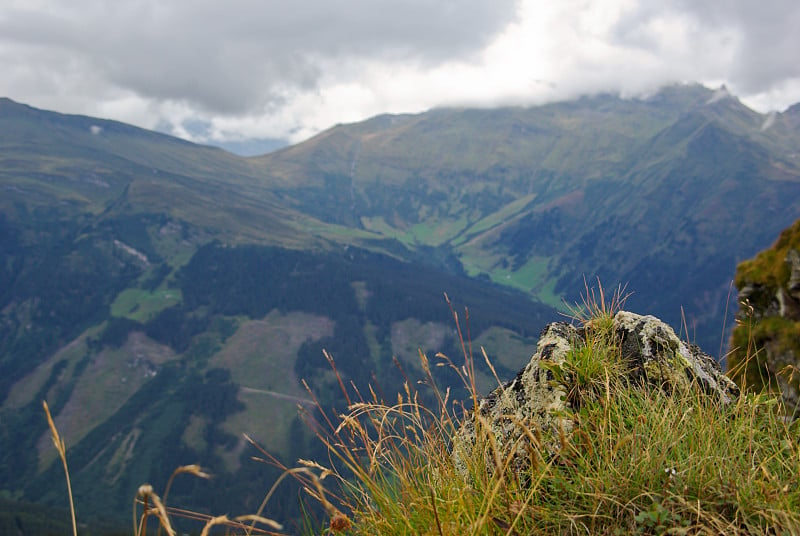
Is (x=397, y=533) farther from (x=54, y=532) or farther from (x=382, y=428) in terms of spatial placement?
(x=54, y=532)

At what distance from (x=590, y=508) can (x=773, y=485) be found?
4.21ft

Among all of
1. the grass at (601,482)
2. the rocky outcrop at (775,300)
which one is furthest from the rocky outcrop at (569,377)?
the rocky outcrop at (775,300)

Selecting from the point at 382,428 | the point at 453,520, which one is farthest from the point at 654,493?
the point at 382,428

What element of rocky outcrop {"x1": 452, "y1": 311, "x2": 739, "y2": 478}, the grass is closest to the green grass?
the grass

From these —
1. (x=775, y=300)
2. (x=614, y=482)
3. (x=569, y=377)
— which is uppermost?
(x=569, y=377)

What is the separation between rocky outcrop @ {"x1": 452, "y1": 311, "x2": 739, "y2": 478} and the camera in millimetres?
5051

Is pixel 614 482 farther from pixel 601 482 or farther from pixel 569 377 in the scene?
pixel 569 377

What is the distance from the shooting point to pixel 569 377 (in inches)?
214

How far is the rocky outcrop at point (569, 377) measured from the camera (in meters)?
5.05

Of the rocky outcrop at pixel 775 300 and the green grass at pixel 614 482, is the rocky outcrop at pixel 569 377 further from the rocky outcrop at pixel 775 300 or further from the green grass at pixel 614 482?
the rocky outcrop at pixel 775 300

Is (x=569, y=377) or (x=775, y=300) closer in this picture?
(x=569, y=377)

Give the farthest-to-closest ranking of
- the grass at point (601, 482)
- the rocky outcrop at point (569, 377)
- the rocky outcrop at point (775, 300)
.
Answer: the rocky outcrop at point (775, 300) → the rocky outcrop at point (569, 377) → the grass at point (601, 482)

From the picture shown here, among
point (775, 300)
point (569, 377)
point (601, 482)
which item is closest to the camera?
point (601, 482)

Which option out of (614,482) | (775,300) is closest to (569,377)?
(614,482)
